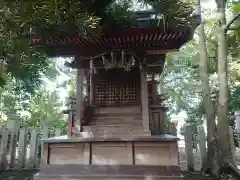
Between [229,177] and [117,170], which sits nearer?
[117,170]

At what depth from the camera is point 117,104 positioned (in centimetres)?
696

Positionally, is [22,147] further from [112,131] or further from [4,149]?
[112,131]

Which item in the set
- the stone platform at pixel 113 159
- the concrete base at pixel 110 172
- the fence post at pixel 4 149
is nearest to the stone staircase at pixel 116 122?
the stone platform at pixel 113 159

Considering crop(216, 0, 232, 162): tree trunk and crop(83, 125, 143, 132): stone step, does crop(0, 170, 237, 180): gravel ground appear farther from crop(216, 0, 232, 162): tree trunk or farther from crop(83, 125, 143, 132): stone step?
crop(83, 125, 143, 132): stone step

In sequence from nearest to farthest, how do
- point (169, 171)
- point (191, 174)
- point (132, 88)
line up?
point (169, 171) < point (132, 88) < point (191, 174)

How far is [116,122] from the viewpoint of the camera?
6.54m

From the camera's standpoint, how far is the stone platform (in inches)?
217

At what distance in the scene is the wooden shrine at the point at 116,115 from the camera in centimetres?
566

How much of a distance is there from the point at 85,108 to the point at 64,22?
324cm

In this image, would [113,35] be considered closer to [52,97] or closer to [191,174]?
[191,174]

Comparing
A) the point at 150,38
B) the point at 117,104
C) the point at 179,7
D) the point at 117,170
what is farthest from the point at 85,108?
the point at 179,7

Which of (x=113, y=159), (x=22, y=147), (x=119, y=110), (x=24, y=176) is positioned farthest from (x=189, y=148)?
(x=22, y=147)

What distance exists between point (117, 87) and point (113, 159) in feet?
7.47

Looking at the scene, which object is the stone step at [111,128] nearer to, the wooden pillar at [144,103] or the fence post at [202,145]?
the wooden pillar at [144,103]
